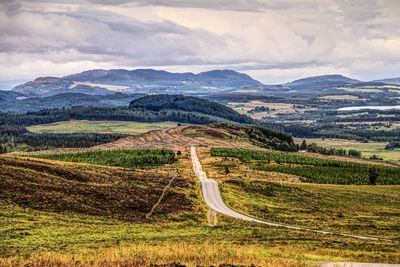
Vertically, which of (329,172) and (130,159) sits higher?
(130,159)

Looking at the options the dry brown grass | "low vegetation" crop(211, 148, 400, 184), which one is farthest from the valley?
"low vegetation" crop(211, 148, 400, 184)

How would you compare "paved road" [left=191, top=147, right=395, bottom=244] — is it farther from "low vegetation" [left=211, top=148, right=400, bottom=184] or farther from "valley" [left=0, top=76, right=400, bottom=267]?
"low vegetation" [left=211, top=148, right=400, bottom=184]

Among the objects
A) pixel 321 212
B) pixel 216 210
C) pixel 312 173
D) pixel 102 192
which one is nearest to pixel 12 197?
pixel 102 192

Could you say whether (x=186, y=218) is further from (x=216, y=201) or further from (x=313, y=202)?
(x=313, y=202)

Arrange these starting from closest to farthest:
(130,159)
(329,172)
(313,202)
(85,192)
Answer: (85,192), (313,202), (329,172), (130,159)

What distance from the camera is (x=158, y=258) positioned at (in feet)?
132

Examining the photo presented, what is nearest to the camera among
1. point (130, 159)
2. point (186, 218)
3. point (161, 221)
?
point (161, 221)

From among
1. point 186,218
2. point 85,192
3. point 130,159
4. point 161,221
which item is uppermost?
point 85,192

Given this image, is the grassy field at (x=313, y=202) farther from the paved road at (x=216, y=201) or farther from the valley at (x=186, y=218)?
the paved road at (x=216, y=201)

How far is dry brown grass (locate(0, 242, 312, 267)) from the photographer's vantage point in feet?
120

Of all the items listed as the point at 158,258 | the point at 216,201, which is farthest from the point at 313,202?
the point at 158,258

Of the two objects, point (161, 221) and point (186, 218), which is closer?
point (161, 221)

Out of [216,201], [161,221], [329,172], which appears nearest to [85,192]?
[161,221]

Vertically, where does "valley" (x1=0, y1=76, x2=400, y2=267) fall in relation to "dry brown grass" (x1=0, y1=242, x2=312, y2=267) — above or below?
below
